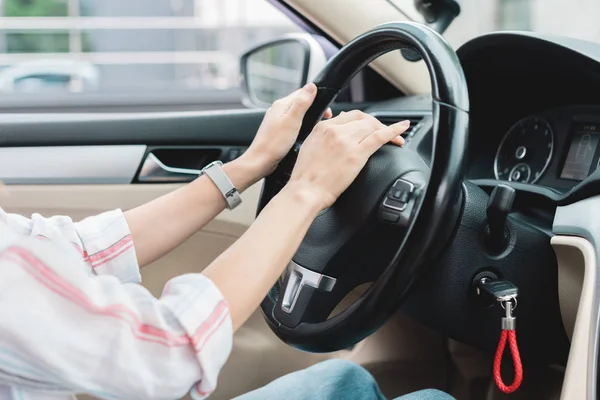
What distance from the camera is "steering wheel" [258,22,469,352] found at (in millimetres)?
745

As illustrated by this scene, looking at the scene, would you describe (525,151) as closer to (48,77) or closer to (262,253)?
(262,253)

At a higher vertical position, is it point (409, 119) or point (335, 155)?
point (335, 155)

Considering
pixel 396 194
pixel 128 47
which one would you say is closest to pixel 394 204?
pixel 396 194

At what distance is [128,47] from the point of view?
6465 mm

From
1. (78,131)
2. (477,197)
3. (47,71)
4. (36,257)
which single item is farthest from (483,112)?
(47,71)

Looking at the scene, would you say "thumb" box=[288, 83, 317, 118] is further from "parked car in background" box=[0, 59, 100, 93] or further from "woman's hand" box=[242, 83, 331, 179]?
"parked car in background" box=[0, 59, 100, 93]

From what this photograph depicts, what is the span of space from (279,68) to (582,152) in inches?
51.6

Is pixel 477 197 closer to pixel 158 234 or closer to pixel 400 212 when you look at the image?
pixel 400 212

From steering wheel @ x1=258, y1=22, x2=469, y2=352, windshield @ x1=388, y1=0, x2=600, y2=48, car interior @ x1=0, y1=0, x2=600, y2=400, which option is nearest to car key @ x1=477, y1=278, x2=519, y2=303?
car interior @ x1=0, y1=0, x2=600, y2=400

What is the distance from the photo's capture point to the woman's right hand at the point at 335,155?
753mm

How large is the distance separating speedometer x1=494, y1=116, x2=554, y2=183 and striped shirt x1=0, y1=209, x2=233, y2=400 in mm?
726

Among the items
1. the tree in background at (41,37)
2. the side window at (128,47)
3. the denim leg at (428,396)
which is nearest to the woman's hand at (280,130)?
the denim leg at (428,396)

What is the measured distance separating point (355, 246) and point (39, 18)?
478cm

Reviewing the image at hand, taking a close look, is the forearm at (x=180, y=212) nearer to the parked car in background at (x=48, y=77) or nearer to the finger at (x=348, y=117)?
the finger at (x=348, y=117)
